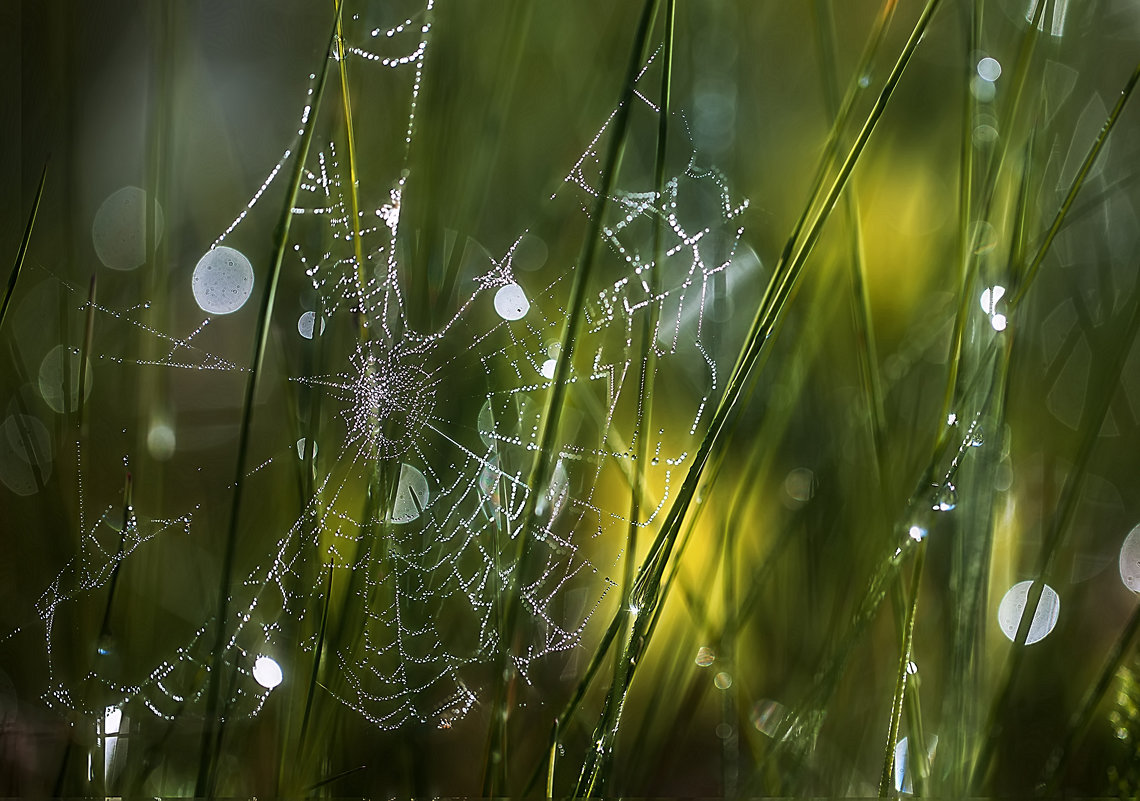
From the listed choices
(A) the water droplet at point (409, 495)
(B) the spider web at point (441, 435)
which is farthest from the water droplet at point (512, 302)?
(A) the water droplet at point (409, 495)

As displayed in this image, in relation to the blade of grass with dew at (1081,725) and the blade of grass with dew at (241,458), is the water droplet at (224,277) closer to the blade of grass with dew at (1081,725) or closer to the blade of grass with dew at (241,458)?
the blade of grass with dew at (241,458)

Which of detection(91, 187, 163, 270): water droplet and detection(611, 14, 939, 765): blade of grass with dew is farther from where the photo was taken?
detection(91, 187, 163, 270): water droplet

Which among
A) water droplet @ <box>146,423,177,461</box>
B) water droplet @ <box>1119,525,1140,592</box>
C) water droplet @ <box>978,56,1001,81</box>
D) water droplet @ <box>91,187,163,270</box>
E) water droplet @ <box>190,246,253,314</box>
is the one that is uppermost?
water droplet @ <box>978,56,1001,81</box>

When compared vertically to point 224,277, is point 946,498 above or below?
below

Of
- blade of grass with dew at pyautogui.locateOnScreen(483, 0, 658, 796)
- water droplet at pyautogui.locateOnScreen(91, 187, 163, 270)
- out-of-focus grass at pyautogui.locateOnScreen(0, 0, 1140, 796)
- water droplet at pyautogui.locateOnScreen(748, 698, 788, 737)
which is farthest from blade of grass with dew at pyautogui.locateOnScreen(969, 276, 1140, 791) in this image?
water droplet at pyautogui.locateOnScreen(91, 187, 163, 270)

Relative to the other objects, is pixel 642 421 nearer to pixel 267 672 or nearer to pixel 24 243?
pixel 267 672

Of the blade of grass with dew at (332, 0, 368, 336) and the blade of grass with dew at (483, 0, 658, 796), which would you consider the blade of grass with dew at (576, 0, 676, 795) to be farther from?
the blade of grass with dew at (332, 0, 368, 336)

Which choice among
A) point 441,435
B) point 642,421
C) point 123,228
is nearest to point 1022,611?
point 642,421

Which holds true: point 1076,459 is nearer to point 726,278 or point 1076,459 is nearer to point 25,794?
point 726,278
